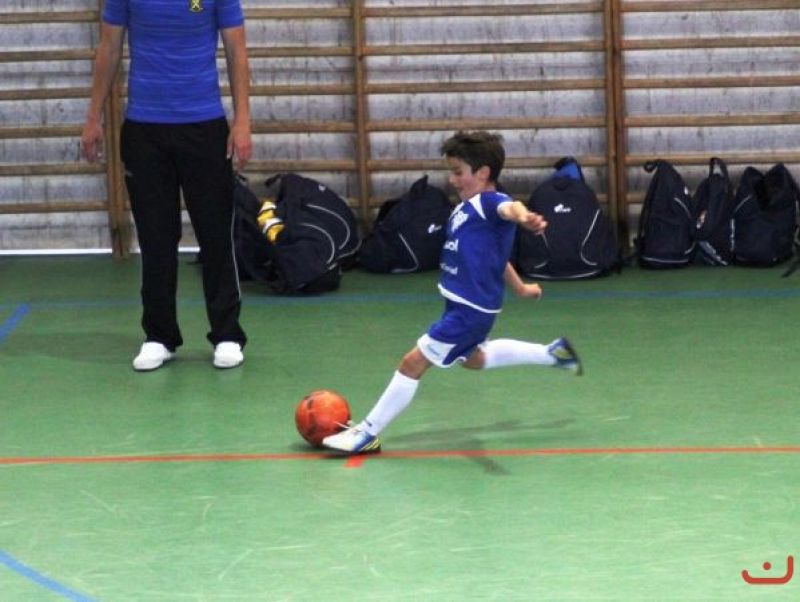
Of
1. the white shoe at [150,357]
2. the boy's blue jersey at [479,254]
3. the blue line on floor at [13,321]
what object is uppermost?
the boy's blue jersey at [479,254]

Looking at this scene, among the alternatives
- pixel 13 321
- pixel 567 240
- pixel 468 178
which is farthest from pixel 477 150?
pixel 567 240

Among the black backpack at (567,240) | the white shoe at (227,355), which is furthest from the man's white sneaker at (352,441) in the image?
the black backpack at (567,240)

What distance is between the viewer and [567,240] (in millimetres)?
10406

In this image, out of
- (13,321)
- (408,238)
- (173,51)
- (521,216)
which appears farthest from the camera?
(408,238)

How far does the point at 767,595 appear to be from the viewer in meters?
4.78

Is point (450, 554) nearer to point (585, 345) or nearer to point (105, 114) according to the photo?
point (585, 345)

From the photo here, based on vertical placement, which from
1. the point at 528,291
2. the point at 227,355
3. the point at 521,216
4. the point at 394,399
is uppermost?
the point at 521,216

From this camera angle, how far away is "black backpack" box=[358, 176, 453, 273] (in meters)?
10.6

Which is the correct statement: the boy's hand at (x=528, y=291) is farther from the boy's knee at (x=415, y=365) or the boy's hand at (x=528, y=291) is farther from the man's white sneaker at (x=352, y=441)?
the man's white sneaker at (x=352, y=441)

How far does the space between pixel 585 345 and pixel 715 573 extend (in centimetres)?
343

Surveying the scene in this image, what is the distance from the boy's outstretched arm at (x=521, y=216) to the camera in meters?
5.96

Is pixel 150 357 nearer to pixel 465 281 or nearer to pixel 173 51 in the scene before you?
pixel 173 51

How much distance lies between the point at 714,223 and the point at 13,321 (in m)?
4.30

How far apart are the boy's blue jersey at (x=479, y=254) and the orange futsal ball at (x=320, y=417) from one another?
23.2 inches
